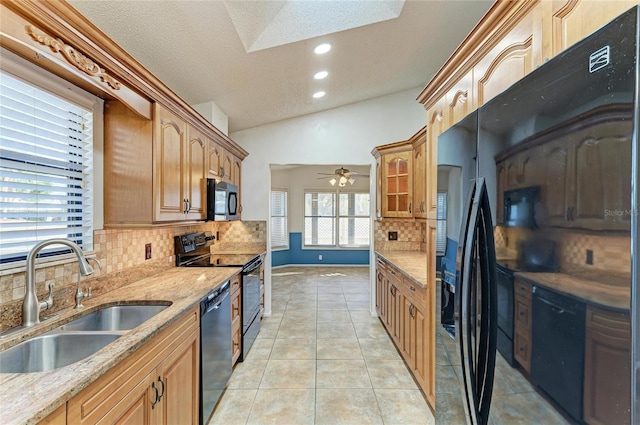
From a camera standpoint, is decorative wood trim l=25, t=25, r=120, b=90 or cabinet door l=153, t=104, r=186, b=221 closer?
decorative wood trim l=25, t=25, r=120, b=90

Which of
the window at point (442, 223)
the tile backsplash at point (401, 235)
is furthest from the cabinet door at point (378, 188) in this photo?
the window at point (442, 223)

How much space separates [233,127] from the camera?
3.91m

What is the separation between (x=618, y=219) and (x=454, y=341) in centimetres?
66

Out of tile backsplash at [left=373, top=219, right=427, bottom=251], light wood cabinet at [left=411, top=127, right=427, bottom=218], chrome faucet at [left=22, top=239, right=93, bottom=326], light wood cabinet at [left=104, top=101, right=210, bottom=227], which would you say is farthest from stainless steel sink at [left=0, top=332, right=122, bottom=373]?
tile backsplash at [left=373, top=219, right=427, bottom=251]

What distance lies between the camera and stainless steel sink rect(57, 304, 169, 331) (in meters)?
1.53

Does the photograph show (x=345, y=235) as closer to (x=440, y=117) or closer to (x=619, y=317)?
(x=440, y=117)

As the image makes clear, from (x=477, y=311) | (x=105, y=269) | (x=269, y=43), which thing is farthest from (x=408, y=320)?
(x=269, y=43)

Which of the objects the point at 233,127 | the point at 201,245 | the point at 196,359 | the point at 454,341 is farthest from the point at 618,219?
the point at 233,127

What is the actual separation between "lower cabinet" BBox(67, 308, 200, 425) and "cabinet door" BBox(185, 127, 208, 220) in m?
1.04

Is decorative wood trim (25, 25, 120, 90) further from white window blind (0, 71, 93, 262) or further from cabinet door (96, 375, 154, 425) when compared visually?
cabinet door (96, 375, 154, 425)

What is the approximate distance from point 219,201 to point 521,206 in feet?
8.54

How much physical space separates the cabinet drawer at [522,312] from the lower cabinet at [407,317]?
137 centimetres

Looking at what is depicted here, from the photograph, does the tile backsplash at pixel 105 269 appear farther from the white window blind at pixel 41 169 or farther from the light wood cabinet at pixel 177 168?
the light wood cabinet at pixel 177 168

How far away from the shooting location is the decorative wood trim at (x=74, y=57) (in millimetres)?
1126
